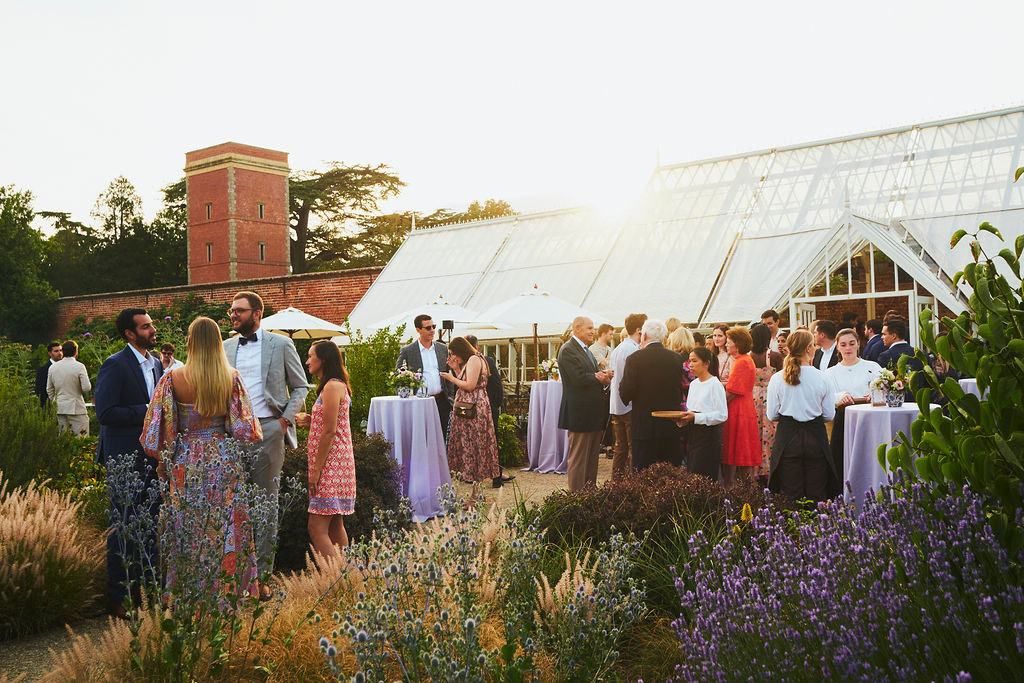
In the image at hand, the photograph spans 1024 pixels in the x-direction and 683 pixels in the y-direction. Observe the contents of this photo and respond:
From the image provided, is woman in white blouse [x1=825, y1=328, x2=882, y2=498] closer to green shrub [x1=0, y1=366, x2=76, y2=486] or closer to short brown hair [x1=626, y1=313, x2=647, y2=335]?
short brown hair [x1=626, y1=313, x2=647, y2=335]

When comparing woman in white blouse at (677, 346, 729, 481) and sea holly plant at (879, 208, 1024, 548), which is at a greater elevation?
sea holly plant at (879, 208, 1024, 548)

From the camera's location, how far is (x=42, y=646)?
4629mm

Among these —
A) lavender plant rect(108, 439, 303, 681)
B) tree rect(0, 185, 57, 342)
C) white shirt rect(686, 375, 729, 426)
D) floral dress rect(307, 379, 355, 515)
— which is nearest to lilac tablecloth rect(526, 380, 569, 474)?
white shirt rect(686, 375, 729, 426)

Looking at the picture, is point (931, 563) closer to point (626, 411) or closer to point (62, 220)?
point (626, 411)

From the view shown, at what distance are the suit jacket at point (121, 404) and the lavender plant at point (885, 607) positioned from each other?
12.7ft

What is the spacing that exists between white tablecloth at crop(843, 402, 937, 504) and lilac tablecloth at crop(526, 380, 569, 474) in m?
5.58

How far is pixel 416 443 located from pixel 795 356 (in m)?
3.72

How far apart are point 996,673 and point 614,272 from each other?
1703cm

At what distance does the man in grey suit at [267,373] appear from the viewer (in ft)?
18.3

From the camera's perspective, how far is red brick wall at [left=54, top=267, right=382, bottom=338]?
26828mm

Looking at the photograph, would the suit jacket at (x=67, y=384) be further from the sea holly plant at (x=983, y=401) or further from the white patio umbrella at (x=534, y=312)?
the sea holly plant at (x=983, y=401)

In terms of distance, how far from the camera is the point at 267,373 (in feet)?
18.4

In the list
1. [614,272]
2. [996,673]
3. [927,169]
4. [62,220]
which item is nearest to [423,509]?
[996,673]

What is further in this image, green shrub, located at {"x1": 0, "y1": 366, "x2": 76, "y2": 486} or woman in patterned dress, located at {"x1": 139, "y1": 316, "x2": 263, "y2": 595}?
green shrub, located at {"x1": 0, "y1": 366, "x2": 76, "y2": 486}
